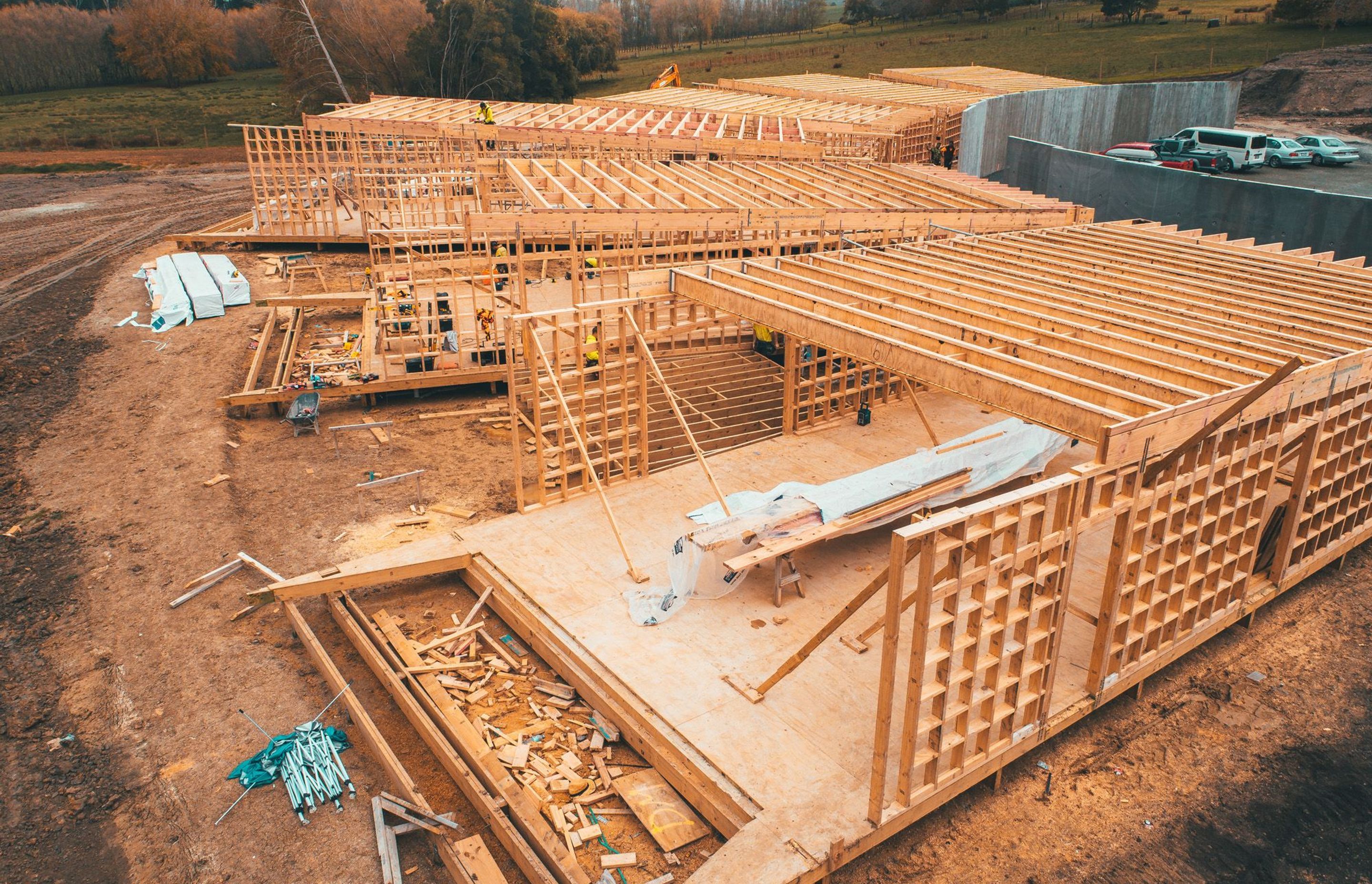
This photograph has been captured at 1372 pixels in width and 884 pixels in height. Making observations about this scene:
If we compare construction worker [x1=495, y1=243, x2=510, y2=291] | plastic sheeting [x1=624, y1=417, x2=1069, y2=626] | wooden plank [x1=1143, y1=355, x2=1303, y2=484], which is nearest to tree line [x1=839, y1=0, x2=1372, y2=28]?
construction worker [x1=495, y1=243, x2=510, y2=291]

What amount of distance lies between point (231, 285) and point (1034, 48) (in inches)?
2221

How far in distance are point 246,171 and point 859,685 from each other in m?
43.7

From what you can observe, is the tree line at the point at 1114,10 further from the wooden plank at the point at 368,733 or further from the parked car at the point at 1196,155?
the wooden plank at the point at 368,733

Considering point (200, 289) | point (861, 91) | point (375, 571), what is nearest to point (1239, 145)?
point (861, 91)

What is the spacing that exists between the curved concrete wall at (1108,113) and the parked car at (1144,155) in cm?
218

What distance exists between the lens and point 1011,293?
407 inches

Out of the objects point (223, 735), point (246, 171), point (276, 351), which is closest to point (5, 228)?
point (246, 171)

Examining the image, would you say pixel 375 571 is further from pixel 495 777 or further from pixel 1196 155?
pixel 1196 155

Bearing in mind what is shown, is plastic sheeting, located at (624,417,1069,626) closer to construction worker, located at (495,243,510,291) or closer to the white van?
construction worker, located at (495,243,510,291)

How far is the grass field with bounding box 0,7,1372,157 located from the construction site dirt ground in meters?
43.5

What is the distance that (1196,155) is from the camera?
106 ft

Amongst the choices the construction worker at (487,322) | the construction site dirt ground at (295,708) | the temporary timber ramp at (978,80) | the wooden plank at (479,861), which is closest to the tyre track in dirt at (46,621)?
the construction site dirt ground at (295,708)

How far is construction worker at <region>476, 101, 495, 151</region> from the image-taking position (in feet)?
81.6

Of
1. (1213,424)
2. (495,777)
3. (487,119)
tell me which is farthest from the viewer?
(487,119)
